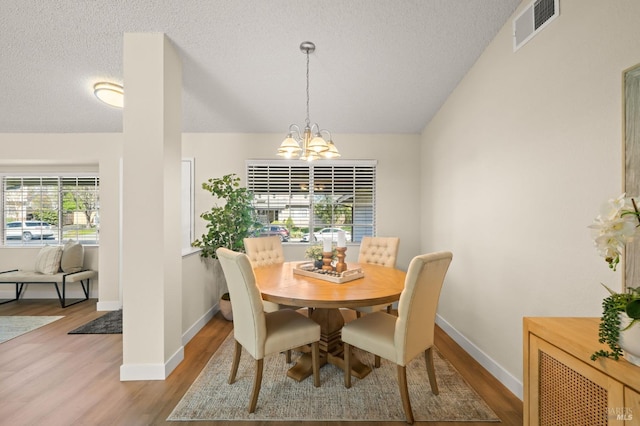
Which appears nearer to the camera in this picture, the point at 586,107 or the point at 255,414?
the point at 586,107

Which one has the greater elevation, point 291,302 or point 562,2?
point 562,2

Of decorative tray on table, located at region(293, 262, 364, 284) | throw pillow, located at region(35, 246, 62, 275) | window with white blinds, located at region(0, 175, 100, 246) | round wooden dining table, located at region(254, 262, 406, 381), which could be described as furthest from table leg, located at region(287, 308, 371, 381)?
window with white blinds, located at region(0, 175, 100, 246)

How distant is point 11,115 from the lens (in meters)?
3.48

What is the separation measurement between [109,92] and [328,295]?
3192mm

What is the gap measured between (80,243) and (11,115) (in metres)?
1.93

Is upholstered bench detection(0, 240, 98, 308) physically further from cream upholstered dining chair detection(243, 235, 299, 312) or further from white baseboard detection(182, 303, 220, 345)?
cream upholstered dining chair detection(243, 235, 299, 312)

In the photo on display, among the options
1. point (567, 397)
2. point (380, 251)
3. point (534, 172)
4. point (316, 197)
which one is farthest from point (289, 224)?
point (567, 397)

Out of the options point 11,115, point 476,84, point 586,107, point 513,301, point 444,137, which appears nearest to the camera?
point 586,107

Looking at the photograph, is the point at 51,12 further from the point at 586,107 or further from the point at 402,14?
the point at 586,107

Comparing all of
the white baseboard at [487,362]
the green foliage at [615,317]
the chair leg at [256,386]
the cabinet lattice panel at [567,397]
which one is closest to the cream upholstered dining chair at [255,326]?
the chair leg at [256,386]

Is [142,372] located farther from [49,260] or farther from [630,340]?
[49,260]

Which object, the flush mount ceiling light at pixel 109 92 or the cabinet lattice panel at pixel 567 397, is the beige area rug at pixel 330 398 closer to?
the cabinet lattice panel at pixel 567 397

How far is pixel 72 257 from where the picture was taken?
4.04 meters

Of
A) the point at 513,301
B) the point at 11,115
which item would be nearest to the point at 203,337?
the point at 513,301
